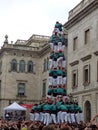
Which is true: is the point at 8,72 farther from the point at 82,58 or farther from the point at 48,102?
the point at 48,102

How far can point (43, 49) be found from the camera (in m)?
56.3

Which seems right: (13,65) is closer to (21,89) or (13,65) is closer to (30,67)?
(30,67)

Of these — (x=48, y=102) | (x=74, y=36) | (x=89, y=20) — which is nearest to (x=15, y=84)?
(x=74, y=36)

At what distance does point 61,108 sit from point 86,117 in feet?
39.2

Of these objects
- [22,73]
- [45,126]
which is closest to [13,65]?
[22,73]

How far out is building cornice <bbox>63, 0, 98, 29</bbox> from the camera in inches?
1349

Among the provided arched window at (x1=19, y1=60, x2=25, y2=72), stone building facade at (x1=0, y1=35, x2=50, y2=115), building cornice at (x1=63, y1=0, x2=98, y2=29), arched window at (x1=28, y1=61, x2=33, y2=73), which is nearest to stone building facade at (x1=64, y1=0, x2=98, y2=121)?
building cornice at (x1=63, y1=0, x2=98, y2=29)

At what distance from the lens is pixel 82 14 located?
3688 cm

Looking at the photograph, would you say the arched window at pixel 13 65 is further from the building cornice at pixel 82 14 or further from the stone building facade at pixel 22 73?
the building cornice at pixel 82 14

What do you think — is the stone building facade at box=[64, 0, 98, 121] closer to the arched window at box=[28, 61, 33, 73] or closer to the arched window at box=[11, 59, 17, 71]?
the arched window at box=[11, 59, 17, 71]

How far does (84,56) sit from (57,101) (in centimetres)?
1160

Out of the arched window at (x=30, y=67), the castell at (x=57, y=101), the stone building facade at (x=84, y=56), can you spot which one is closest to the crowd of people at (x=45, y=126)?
the castell at (x=57, y=101)

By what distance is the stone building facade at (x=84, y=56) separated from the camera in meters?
33.6

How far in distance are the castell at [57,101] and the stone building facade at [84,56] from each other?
7.30 metres
